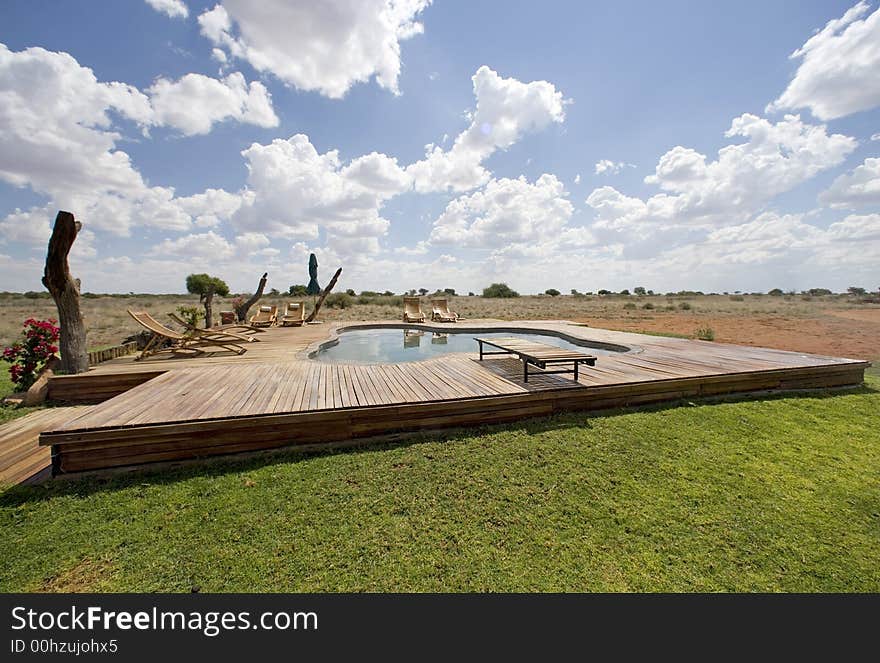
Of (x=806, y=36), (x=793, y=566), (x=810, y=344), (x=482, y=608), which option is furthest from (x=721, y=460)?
(x=806, y=36)

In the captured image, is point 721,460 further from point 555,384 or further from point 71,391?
point 71,391

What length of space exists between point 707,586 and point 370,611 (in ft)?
6.69

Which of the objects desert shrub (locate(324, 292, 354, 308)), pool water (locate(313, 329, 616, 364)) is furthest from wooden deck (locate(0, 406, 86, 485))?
desert shrub (locate(324, 292, 354, 308))

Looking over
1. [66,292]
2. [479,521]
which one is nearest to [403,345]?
[66,292]

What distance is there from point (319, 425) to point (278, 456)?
474mm

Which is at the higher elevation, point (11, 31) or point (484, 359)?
point (11, 31)

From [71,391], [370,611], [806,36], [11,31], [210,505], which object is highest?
[806,36]

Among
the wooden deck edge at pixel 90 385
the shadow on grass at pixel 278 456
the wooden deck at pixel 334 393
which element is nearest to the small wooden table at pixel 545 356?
the wooden deck at pixel 334 393

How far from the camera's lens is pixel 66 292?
5.25 meters

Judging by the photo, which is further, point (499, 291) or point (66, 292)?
point (499, 291)

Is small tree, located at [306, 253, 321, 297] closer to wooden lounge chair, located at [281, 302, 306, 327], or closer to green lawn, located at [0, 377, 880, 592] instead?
wooden lounge chair, located at [281, 302, 306, 327]

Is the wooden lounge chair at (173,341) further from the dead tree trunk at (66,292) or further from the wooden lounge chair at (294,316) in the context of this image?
the wooden lounge chair at (294,316)

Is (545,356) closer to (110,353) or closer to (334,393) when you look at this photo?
(334,393)

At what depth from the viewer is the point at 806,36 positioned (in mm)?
8484
